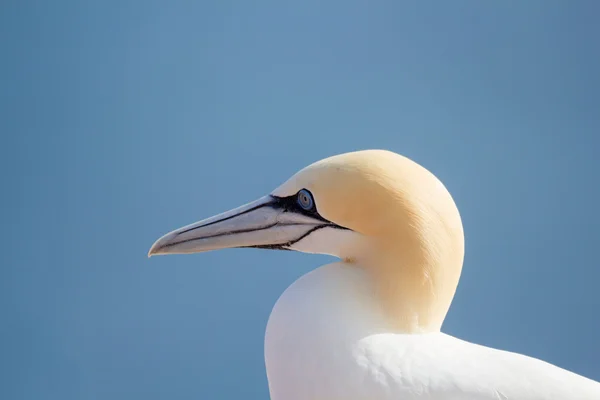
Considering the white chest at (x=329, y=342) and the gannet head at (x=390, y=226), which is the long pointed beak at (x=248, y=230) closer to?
the gannet head at (x=390, y=226)

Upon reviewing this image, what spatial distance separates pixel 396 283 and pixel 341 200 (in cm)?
34

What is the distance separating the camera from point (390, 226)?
2693 millimetres

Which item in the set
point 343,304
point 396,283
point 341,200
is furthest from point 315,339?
point 341,200

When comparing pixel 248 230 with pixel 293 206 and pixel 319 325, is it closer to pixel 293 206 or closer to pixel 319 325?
pixel 293 206

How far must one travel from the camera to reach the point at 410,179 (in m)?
2.73

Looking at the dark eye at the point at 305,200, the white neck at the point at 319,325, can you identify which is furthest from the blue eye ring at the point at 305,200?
the white neck at the point at 319,325

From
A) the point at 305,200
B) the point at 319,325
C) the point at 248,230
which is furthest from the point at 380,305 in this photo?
the point at 248,230

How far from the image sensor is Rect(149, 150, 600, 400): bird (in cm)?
245

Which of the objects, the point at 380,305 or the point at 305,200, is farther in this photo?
the point at 305,200

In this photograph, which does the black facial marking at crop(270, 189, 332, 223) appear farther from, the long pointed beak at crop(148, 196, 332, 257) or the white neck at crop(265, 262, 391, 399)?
the white neck at crop(265, 262, 391, 399)

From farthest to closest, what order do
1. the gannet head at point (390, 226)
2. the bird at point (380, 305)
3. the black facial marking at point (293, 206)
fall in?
the black facial marking at point (293, 206), the gannet head at point (390, 226), the bird at point (380, 305)

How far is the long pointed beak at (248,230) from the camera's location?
9.85 feet

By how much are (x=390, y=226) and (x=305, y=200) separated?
384 millimetres

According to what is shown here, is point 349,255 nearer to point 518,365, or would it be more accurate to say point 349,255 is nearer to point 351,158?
point 351,158
